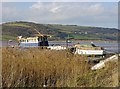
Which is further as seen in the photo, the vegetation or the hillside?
the hillside

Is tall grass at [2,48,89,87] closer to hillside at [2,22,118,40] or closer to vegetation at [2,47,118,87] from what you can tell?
vegetation at [2,47,118,87]

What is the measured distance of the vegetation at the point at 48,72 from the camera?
10.8 metres

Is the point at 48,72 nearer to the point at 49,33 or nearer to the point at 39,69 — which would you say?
the point at 39,69

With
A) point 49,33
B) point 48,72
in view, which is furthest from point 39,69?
point 49,33

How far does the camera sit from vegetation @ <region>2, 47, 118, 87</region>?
10.8 m

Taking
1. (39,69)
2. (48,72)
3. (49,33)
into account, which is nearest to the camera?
(39,69)

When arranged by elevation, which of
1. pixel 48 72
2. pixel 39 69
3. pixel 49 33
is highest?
pixel 39 69

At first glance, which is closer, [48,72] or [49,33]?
[48,72]

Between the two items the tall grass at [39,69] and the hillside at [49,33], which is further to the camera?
the hillside at [49,33]

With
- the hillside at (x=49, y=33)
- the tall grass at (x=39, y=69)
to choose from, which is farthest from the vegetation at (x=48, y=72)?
the hillside at (x=49, y=33)

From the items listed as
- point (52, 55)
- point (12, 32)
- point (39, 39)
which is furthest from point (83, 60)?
point (12, 32)

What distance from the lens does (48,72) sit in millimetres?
11961

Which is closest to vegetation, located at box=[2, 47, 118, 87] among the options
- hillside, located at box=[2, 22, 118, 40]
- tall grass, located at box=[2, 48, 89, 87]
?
tall grass, located at box=[2, 48, 89, 87]

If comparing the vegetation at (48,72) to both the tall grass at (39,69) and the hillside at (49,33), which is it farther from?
the hillside at (49,33)
